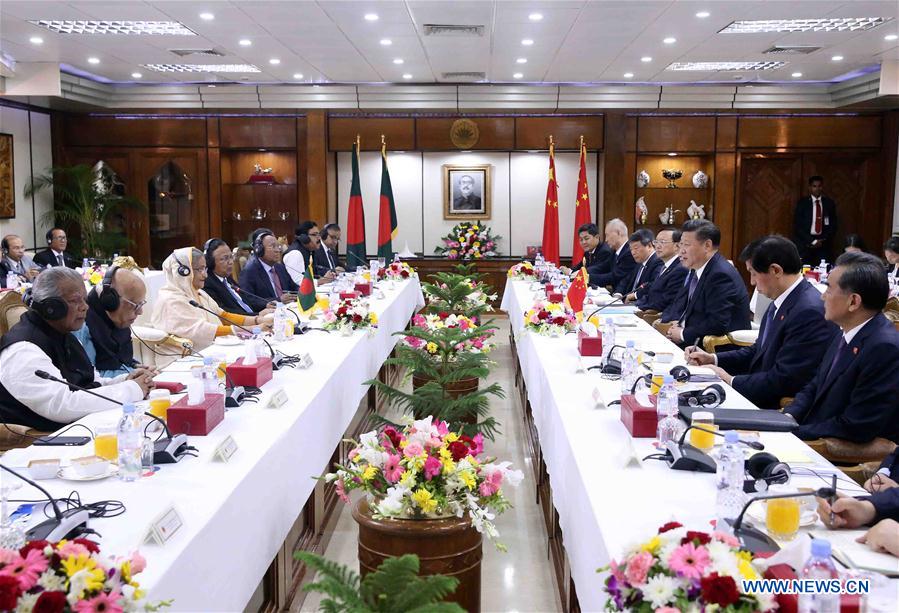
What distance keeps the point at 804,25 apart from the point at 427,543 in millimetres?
6511

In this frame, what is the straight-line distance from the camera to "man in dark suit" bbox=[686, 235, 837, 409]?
143 inches

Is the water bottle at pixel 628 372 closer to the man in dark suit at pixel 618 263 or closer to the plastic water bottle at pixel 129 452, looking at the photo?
the plastic water bottle at pixel 129 452

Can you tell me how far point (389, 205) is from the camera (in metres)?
10.6

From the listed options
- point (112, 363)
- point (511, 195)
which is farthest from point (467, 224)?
point (112, 363)

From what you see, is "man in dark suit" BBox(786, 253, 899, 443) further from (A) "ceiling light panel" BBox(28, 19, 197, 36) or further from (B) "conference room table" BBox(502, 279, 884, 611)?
(A) "ceiling light panel" BBox(28, 19, 197, 36)

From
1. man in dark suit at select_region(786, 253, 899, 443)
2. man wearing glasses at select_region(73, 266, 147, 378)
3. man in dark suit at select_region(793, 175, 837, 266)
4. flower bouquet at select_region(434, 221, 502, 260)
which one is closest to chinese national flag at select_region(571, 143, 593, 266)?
flower bouquet at select_region(434, 221, 502, 260)

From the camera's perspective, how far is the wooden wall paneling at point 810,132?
11039mm

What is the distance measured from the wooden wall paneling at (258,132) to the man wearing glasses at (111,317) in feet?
25.5

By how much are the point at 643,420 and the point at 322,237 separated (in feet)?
22.7

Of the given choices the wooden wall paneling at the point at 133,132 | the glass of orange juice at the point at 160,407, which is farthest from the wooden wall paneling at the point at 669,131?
the glass of orange juice at the point at 160,407

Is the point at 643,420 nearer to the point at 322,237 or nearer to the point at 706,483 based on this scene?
the point at 706,483

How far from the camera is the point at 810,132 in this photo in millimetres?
11078

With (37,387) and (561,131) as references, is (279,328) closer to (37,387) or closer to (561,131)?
(37,387)

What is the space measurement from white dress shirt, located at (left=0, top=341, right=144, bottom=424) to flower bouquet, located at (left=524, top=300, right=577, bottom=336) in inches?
108
